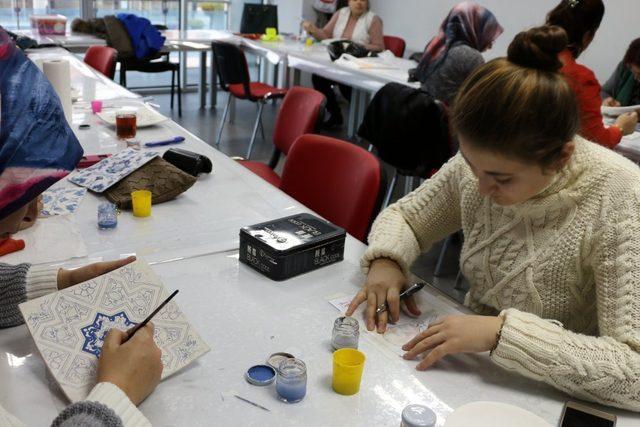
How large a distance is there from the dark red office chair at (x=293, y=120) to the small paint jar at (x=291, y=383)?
1.69 m

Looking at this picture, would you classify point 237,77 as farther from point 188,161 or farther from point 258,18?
point 188,161

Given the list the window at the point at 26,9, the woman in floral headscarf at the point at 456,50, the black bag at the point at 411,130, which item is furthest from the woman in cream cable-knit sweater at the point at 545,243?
the window at the point at 26,9

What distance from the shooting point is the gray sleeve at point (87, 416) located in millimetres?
823

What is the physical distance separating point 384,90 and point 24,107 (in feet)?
8.16

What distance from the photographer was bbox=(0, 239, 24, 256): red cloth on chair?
1.40 meters

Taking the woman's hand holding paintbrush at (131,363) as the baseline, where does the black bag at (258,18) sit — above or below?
above

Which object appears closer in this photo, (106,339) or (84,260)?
(106,339)

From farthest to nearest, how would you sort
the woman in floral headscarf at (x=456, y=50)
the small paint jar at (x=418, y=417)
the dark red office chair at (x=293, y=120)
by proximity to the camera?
1. the woman in floral headscarf at (x=456, y=50)
2. the dark red office chair at (x=293, y=120)
3. the small paint jar at (x=418, y=417)

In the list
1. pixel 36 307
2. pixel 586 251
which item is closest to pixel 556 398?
pixel 586 251

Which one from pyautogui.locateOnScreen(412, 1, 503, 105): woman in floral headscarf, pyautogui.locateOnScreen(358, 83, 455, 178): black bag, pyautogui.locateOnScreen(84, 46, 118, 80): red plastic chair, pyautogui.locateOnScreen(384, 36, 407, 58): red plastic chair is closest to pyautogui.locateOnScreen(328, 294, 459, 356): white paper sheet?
pyautogui.locateOnScreen(358, 83, 455, 178): black bag

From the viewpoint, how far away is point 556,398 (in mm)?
1047

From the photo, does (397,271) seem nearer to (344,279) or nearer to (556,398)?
(344,279)

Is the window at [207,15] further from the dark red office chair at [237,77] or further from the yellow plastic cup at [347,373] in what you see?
the yellow plastic cup at [347,373]

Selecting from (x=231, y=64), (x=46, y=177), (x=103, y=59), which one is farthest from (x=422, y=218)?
(x=231, y=64)
